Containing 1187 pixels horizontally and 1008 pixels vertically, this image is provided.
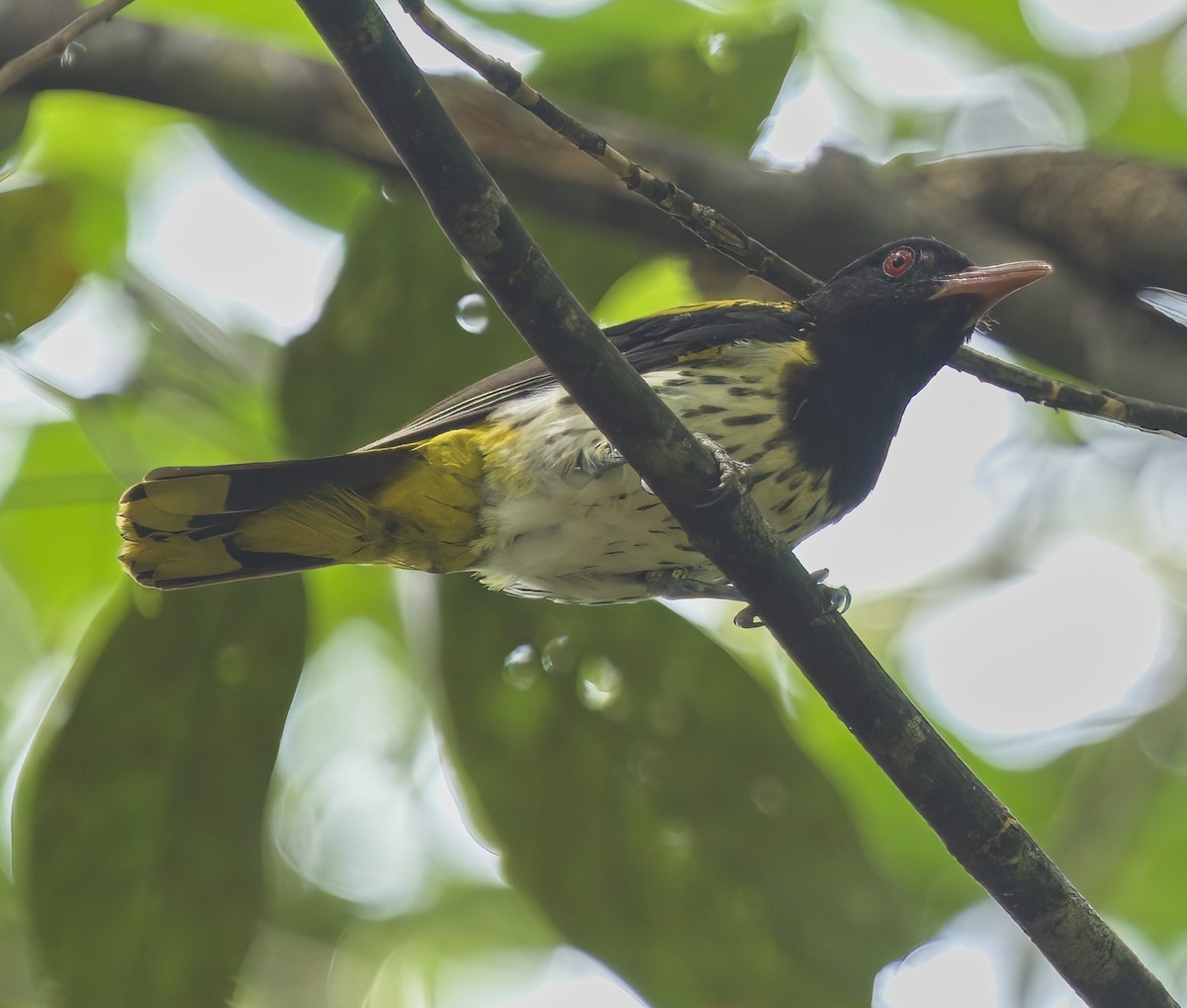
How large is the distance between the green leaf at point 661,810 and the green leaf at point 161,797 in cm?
49

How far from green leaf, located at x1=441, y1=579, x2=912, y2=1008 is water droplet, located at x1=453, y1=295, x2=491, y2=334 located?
2.26 feet

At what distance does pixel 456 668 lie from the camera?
3537mm

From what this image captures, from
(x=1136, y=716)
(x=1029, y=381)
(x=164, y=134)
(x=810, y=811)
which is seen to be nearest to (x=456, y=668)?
(x=810, y=811)

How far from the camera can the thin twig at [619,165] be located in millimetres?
1938

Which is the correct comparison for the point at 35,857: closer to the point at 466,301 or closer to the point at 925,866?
the point at 466,301

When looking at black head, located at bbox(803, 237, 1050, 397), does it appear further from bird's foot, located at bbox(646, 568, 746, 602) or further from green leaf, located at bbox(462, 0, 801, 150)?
green leaf, located at bbox(462, 0, 801, 150)

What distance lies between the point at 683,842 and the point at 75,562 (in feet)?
6.53

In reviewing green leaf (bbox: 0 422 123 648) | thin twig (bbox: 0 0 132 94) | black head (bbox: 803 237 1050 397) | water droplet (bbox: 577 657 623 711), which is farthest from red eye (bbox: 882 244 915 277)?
green leaf (bbox: 0 422 123 648)

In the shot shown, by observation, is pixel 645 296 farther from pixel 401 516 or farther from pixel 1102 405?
pixel 1102 405

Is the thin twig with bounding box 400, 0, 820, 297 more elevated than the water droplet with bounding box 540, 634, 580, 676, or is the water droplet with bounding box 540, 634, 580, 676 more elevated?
the thin twig with bounding box 400, 0, 820, 297

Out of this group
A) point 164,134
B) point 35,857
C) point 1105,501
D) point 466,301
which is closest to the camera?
point 35,857

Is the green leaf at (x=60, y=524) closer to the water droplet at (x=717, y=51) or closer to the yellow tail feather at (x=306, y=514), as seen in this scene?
the yellow tail feather at (x=306, y=514)

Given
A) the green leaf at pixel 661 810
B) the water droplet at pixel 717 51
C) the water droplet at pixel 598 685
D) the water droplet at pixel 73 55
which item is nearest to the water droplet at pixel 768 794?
the green leaf at pixel 661 810

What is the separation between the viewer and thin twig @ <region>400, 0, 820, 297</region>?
1938 mm
